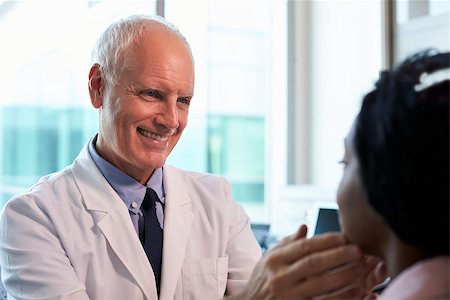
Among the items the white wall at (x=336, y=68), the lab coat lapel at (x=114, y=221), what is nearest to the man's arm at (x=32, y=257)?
the lab coat lapel at (x=114, y=221)

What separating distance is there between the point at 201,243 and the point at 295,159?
241 cm

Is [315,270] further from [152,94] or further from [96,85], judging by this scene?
[96,85]

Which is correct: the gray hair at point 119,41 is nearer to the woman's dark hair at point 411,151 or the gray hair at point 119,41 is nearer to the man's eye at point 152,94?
the man's eye at point 152,94

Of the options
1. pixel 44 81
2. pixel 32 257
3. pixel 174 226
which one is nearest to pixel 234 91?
pixel 44 81

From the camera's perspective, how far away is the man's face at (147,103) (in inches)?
59.6

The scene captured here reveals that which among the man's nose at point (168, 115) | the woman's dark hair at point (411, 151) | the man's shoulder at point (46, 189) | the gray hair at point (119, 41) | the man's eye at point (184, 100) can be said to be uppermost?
the gray hair at point (119, 41)

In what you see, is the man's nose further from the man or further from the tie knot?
the tie knot

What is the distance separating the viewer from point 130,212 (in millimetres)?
1534

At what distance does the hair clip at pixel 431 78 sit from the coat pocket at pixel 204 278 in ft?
2.84

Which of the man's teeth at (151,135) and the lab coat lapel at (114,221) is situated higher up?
the man's teeth at (151,135)

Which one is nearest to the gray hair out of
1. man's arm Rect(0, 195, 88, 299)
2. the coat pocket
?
man's arm Rect(0, 195, 88, 299)

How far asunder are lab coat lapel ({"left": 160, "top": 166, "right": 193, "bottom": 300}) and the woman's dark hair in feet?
2.38

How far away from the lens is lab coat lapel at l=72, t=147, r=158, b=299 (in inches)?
56.7

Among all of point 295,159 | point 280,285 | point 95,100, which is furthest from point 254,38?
point 280,285
